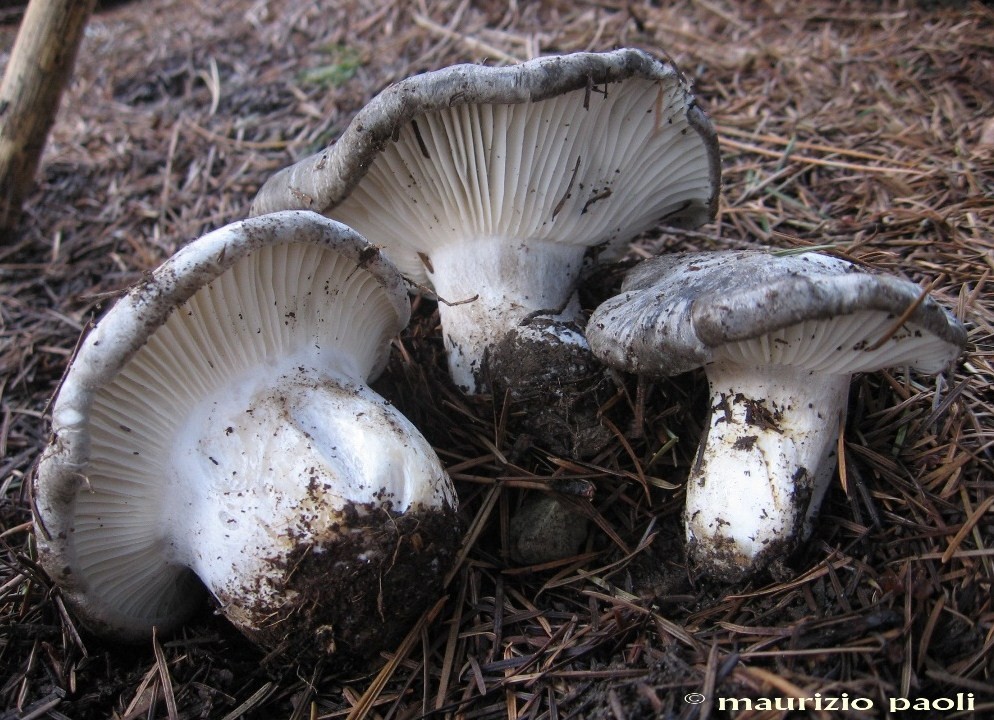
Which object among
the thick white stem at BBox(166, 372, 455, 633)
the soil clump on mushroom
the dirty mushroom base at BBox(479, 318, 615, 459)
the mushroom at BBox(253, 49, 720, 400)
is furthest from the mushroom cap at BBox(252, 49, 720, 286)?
the soil clump on mushroom

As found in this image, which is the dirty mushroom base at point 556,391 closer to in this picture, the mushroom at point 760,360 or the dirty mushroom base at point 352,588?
the mushroom at point 760,360

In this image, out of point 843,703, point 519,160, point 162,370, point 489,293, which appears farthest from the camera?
point 489,293

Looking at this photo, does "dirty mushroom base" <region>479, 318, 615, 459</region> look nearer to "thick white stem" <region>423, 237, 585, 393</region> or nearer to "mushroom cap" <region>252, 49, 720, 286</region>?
"thick white stem" <region>423, 237, 585, 393</region>

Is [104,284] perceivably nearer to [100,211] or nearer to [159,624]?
[100,211]

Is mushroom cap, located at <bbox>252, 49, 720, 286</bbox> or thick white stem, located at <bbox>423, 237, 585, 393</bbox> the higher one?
mushroom cap, located at <bbox>252, 49, 720, 286</bbox>

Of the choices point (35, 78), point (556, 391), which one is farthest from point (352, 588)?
point (35, 78)

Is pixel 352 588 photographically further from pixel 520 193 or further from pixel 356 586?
pixel 520 193
